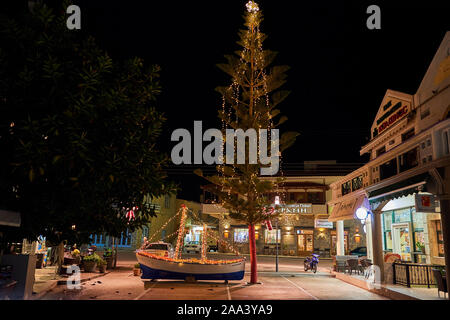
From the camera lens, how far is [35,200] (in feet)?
21.1

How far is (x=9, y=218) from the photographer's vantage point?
659cm

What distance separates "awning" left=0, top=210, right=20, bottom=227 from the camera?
6.48m

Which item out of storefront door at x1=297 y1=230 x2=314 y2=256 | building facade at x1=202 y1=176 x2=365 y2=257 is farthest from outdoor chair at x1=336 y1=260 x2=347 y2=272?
storefront door at x1=297 y1=230 x2=314 y2=256

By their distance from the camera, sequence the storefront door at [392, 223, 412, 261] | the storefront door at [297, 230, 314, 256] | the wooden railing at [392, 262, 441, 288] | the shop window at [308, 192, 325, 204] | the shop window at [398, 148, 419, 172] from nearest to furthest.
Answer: the shop window at [398, 148, 419, 172], the wooden railing at [392, 262, 441, 288], the storefront door at [392, 223, 412, 261], the storefront door at [297, 230, 314, 256], the shop window at [308, 192, 325, 204]

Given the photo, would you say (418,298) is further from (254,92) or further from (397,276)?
(254,92)

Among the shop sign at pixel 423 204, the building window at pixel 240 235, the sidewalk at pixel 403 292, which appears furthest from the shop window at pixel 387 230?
the building window at pixel 240 235

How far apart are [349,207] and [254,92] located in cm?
765

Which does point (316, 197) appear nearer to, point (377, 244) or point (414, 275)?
point (377, 244)

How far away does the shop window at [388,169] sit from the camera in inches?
514

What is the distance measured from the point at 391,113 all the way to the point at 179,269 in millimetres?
11828

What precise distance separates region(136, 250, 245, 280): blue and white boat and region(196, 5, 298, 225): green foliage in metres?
3.01

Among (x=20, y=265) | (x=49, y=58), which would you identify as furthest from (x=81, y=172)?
(x=20, y=265)

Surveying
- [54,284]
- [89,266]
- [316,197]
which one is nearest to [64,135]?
[54,284]

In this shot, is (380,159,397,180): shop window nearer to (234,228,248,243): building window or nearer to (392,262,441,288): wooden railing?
(392,262,441,288): wooden railing
